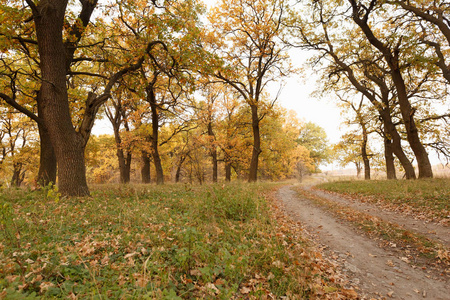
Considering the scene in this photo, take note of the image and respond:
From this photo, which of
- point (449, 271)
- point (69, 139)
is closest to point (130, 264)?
point (449, 271)

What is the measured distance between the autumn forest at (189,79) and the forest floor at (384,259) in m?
7.06

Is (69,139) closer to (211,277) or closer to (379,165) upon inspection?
(211,277)

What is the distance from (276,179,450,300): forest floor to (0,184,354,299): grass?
62 cm

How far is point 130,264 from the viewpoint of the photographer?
123 inches

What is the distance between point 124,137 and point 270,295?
20108 mm

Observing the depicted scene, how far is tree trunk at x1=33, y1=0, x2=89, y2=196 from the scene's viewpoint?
24.6ft

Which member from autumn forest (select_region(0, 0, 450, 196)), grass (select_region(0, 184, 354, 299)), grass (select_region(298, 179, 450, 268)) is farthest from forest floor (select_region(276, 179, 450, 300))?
autumn forest (select_region(0, 0, 450, 196))

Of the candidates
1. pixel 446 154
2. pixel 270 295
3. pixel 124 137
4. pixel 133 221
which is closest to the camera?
pixel 270 295

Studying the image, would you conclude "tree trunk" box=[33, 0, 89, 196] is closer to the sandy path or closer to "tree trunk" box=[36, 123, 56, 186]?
"tree trunk" box=[36, 123, 56, 186]

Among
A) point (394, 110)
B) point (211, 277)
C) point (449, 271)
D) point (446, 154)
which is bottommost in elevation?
point (449, 271)

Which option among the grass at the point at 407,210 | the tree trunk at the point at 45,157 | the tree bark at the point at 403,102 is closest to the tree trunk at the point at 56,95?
the tree trunk at the point at 45,157

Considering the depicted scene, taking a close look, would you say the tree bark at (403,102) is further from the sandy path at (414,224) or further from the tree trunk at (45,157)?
the tree trunk at (45,157)

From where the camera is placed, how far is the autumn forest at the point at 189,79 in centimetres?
809

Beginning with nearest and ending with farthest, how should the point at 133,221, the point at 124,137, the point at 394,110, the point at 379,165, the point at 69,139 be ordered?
the point at 133,221 < the point at 69,139 < the point at 394,110 < the point at 124,137 < the point at 379,165
